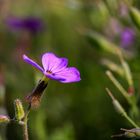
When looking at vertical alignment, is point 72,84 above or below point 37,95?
below

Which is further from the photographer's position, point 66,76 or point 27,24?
point 27,24

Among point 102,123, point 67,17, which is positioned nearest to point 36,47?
point 67,17

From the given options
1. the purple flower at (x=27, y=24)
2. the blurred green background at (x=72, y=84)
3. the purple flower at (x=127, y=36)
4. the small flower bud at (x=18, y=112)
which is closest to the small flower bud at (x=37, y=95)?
the small flower bud at (x=18, y=112)

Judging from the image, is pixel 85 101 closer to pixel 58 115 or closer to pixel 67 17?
pixel 58 115

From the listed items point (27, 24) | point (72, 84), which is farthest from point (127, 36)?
point (27, 24)

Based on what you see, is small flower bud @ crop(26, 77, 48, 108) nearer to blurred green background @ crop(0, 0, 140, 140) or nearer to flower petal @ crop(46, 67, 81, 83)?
flower petal @ crop(46, 67, 81, 83)

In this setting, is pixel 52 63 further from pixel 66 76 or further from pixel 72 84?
pixel 72 84

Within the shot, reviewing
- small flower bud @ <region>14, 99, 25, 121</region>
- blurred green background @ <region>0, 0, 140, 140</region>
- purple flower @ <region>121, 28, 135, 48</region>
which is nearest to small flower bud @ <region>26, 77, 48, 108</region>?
small flower bud @ <region>14, 99, 25, 121</region>

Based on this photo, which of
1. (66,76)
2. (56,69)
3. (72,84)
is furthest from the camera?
(72,84)
